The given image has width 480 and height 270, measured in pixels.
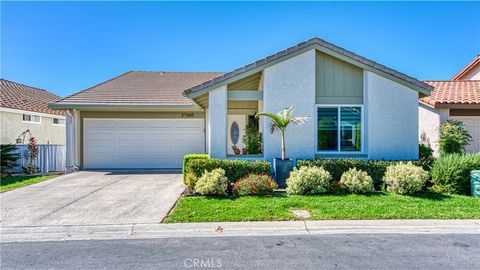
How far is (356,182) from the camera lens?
7992mm

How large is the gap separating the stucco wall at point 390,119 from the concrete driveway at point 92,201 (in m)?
7.10

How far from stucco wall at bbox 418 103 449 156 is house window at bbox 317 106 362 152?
5175 mm

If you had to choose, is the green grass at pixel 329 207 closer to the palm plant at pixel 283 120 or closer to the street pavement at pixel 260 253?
the street pavement at pixel 260 253

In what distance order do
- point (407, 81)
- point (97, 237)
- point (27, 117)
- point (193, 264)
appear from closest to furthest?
1. point (193, 264)
2. point (97, 237)
3. point (407, 81)
4. point (27, 117)

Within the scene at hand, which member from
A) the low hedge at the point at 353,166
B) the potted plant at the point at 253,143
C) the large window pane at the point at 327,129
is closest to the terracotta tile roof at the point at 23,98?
the potted plant at the point at 253,143

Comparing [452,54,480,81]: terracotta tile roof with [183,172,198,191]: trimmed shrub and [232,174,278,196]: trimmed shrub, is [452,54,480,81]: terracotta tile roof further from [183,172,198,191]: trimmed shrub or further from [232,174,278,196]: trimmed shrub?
[183,172,198,191]: trimmed shrub

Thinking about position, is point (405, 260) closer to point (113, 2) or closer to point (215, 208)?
point (215, 208)

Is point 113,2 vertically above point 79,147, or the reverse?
point 113,2

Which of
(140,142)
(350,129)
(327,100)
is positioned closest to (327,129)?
(350,129)

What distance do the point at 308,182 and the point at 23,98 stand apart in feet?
65.0

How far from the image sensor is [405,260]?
4230 millimetres

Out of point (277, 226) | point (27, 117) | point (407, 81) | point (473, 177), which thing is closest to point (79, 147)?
point (27, 117)

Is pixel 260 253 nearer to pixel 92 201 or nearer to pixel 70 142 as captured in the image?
pixel 92 201

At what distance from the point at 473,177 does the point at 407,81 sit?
3.73 metres
